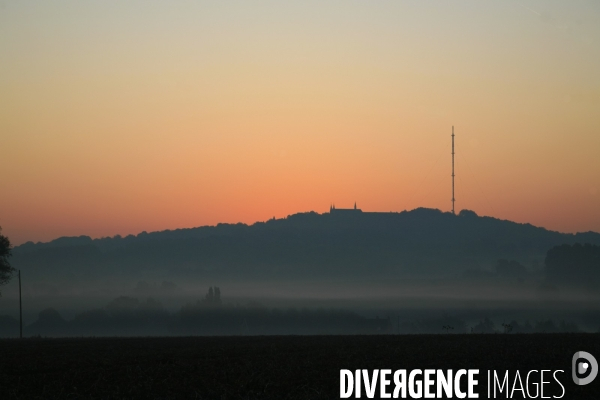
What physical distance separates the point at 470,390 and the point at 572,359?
10.3m

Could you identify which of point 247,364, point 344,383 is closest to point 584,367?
point 344,383

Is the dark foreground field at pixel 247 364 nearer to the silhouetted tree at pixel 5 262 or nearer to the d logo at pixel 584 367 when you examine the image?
the d logo at pixel 584 367

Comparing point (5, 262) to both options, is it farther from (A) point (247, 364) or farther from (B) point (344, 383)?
(B) point (344, 383)

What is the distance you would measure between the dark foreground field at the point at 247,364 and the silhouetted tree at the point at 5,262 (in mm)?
36747

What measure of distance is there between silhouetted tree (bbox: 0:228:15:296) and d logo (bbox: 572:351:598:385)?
68.1 metres

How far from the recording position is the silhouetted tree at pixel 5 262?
3401 inches

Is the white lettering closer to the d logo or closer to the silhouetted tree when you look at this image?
the d logo

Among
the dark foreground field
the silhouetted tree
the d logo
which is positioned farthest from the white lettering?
the silhouetted tree

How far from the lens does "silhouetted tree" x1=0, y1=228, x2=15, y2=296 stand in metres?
86.4

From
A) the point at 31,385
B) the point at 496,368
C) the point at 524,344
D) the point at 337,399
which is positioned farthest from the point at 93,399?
the point at 524,344

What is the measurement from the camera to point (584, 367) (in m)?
36.3

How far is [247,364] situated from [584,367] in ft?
56.9

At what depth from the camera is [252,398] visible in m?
31.0

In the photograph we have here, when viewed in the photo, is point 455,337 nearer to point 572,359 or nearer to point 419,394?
point 572,359
